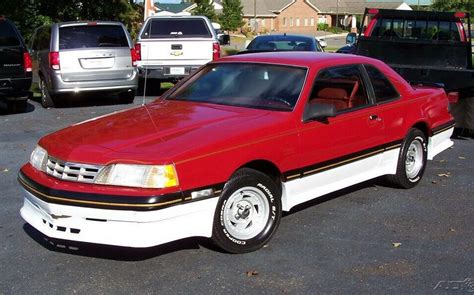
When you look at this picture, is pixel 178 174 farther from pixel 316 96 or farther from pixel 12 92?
pixel 12 92

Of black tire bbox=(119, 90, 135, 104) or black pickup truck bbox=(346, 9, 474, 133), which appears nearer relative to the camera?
black pickup truck bbox=(346, 9, 474, 133)

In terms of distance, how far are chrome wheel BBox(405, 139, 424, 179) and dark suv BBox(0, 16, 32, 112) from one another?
301 inches

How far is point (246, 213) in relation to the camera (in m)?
4.73

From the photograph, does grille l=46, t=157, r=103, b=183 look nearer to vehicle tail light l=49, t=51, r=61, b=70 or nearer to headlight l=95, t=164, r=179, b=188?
headlight l=95, t=164, r=179, b=188

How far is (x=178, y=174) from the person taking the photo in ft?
13.8

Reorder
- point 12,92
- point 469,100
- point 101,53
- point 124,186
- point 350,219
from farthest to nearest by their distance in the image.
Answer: point 101,53
point 12,92
point 469,100
point 350,219
point 124,186

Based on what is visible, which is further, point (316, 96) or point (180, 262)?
point (316, 96)

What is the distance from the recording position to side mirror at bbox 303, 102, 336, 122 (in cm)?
511

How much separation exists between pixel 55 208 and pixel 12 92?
7.72 meters

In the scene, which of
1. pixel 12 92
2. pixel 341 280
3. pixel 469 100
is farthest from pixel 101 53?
pixel 341 280

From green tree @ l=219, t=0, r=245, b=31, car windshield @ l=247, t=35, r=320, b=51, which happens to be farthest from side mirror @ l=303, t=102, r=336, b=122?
green tree @ l=219, t=0, r=245, b=31

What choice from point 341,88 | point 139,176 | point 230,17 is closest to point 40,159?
point 139,176

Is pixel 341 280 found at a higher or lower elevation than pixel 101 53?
lower

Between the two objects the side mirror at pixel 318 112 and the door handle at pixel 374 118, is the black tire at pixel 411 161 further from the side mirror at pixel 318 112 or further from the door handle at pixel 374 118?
the side mirror at pixel 318 112
